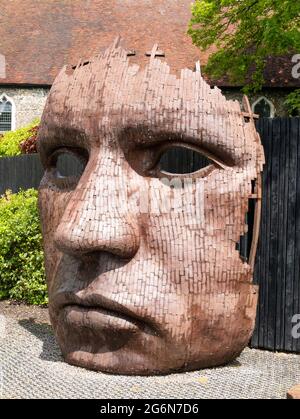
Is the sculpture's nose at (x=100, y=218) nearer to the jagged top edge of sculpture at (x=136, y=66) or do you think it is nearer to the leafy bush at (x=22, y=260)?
the jagged top edge of sculpture at (x=136, y=66)

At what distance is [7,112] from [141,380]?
83.3 ft

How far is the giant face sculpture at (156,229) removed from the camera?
477 cm

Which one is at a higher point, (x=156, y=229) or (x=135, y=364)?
(x=156, y=229)

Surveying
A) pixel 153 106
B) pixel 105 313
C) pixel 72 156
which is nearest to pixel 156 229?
pixel 105 313

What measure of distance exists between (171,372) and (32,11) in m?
27.4

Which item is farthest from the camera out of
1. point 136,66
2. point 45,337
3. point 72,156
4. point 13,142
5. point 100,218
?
point 13,142

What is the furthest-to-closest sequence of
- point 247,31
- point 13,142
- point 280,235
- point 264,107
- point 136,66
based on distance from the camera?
1. point 264,107
2. point 13,142
3. point 247,31
4. point 280,235
5. point 136,66

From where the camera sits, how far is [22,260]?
8.91m

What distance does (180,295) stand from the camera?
189 inches

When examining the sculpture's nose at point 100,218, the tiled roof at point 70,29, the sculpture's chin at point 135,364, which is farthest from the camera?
the tiled roof at point 70,29

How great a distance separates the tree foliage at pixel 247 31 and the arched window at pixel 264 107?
522 centimetres

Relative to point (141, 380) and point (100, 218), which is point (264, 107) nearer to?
point (100, 218)

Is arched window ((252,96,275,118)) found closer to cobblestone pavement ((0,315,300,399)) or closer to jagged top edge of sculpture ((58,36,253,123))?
cobblestone pavement ((0,315,300,399))

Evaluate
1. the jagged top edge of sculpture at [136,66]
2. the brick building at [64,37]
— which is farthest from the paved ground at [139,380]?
the brick building at [64,37]
